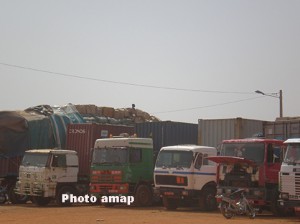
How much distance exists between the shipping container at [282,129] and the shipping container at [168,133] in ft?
18.2

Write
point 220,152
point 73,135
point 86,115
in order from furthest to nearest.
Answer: point 86,115
point 73,135
point 220,152

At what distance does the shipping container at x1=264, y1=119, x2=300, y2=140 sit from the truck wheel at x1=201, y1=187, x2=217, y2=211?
305 cm

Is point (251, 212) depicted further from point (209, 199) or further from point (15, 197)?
point (15, 197)

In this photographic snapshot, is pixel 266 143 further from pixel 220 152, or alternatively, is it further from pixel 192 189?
pixel 192 189

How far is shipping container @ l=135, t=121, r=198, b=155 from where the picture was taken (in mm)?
24812

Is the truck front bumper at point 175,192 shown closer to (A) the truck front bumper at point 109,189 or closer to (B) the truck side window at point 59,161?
(A) the truck front bumper at point 109,189

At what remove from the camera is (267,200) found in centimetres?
1720

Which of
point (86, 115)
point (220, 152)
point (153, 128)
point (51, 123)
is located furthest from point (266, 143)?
point (86, 115)

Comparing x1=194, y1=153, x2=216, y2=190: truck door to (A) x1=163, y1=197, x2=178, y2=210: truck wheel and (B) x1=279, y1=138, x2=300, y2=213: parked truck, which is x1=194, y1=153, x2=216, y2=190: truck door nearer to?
(A) x1=163, y1=197, x2=178, y2=210: truck wheel

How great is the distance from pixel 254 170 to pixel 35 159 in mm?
9873

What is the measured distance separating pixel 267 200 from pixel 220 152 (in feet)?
7.74

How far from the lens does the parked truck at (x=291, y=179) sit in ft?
51.4

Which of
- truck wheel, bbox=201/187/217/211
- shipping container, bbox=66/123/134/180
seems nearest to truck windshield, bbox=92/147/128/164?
shipping container, bbox=66/123/134/180

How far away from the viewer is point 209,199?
1995cm
